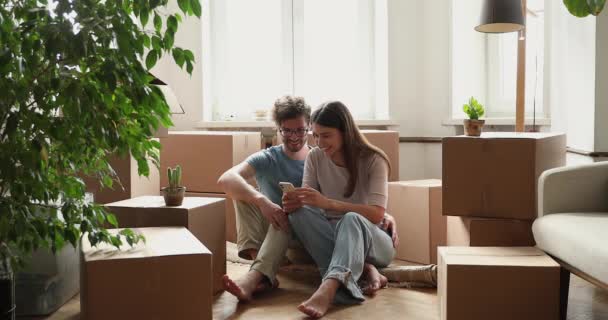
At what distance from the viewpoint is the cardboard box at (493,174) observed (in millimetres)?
2395

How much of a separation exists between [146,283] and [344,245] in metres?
0.80

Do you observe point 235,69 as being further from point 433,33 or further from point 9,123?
point 9,123

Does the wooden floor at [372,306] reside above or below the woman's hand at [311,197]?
below

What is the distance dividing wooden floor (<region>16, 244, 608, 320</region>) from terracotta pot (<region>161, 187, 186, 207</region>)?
413mm

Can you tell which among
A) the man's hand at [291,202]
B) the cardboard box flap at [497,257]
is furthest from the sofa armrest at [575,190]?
the man's hand at [291,202]

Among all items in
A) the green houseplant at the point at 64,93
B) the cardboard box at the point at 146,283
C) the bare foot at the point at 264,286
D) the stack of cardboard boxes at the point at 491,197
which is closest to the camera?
the green houseplant at the point at 64,93

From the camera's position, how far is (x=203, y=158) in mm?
3623

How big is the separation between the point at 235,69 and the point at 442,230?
2284mm

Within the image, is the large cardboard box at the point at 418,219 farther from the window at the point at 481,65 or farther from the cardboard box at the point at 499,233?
the window at the point at 481,65

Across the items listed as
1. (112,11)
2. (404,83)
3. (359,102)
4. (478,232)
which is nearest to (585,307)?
(478,232)

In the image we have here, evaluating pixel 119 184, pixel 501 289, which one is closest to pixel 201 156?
pixel 119 184

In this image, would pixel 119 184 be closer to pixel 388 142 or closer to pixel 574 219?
pixel 388 142

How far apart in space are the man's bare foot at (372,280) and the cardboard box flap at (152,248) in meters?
0.76

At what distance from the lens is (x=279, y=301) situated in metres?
2.47
